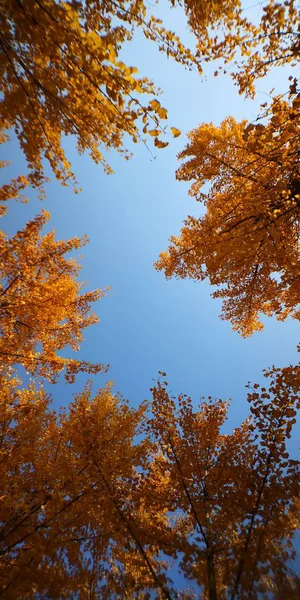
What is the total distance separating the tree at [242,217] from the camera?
4.19 metres

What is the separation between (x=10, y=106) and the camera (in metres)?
2.48

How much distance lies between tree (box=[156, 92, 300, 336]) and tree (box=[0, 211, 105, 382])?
8.71 feet

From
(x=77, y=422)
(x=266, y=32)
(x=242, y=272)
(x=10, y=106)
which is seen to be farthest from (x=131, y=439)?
(x=266, y=32)

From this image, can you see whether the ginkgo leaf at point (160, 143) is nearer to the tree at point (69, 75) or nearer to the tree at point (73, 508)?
the tree at point (69, 75)

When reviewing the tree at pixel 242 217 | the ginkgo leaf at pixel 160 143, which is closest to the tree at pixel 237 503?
the tree at pixel 242 217

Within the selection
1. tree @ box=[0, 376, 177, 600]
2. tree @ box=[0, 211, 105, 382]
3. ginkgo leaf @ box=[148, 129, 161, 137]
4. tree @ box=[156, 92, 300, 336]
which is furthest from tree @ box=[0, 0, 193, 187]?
tree @ box=[0, 376, 177, 600]

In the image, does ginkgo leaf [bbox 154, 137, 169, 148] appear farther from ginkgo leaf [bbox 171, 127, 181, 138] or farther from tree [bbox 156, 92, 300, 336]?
tree [bbox 156, 92, 300, 336]

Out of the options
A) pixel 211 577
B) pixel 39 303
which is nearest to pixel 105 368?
pixel 39 303

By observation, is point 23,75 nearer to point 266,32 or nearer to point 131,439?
point 266,32

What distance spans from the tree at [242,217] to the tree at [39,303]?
8.71 feet


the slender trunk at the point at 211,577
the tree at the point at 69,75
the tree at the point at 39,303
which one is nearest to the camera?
the tree at the point at 69,75

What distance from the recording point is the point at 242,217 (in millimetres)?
5332

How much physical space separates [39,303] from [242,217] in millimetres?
4959

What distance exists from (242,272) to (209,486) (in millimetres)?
5219
